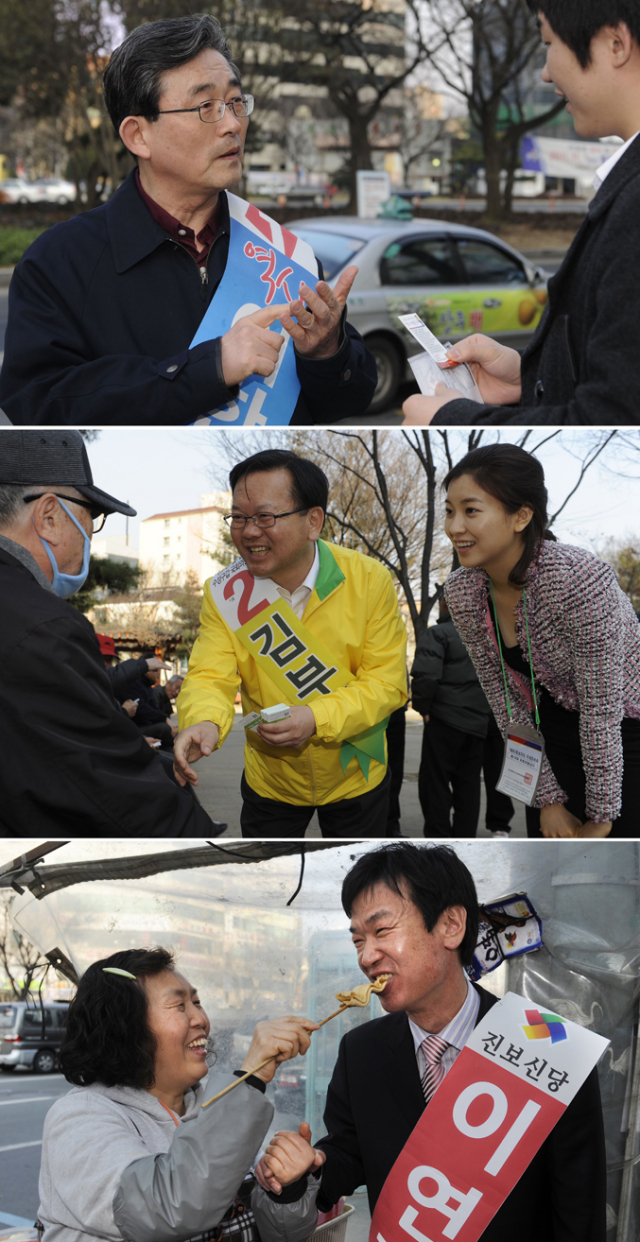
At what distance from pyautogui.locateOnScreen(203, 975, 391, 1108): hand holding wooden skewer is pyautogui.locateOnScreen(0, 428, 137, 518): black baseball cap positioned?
914 mm

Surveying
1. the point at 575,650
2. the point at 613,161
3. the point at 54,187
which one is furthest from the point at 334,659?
the point at 54,187

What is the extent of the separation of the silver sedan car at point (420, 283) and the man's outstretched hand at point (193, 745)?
6.26 m

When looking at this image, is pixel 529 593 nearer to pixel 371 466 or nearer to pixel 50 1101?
pixel 371 466

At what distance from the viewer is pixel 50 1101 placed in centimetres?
170

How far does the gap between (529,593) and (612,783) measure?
1.22 feet

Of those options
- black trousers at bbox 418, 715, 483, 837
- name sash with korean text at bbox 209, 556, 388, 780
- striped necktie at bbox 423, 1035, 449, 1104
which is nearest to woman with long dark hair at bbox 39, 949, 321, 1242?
striped necktie at bbox 423, 1035, 449, 1104

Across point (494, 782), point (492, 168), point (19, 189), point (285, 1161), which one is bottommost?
point (285, 1161)

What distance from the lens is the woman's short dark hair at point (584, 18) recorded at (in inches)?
57.8

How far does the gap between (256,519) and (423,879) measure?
0.70 metres

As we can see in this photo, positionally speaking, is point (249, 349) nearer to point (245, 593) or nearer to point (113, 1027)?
point (245, 593)

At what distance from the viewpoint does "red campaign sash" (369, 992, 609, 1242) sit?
167 centimetres

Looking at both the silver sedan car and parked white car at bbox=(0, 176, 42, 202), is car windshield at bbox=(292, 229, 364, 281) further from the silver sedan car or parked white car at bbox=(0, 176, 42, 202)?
parked white car at bbox=(0, 176, 42, 202)

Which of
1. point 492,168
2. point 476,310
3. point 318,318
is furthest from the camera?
point 492,168

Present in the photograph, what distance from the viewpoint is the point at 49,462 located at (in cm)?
164
